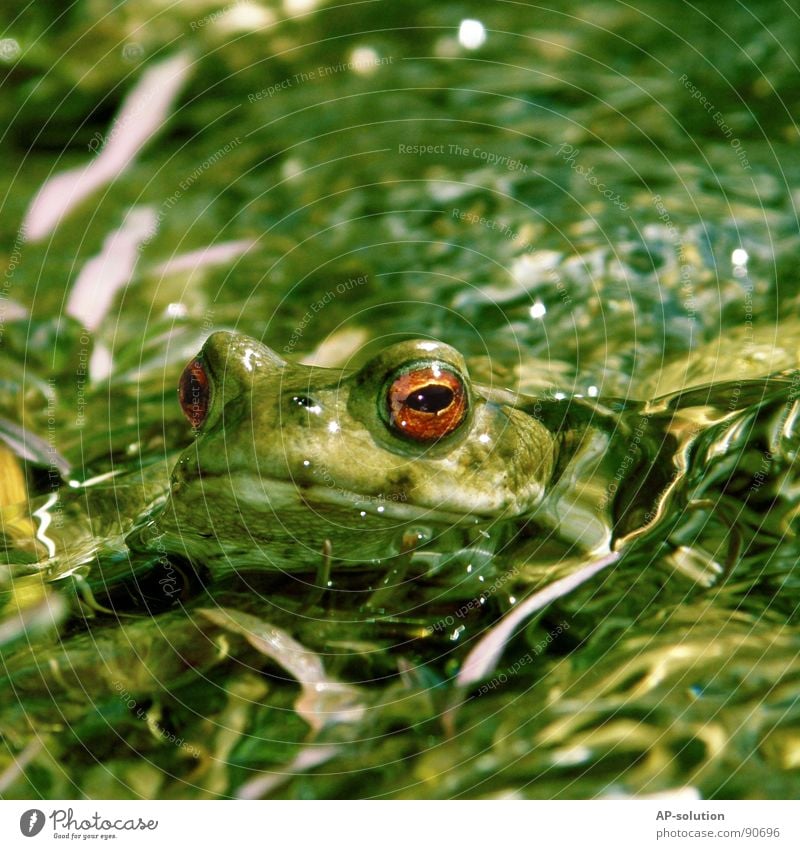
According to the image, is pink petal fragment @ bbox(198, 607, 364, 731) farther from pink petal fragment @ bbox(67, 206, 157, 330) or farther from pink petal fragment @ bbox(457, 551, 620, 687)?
pink petal fragment @ bbox(67, 206, 157, 330)

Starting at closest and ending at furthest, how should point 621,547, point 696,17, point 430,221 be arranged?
point 621,547, point 430,221, point 696,17

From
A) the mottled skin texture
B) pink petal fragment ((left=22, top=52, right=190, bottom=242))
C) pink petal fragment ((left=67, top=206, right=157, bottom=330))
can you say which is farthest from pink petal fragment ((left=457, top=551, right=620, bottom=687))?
pink petal fragment ((left=22, top=52, right=190, bottom=242))

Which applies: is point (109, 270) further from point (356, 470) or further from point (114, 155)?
point (356, 470)

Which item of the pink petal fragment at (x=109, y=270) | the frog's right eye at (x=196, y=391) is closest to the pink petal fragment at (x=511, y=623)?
the frog's right eye at (x=196, y=391)

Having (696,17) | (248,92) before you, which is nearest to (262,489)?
(248,92)

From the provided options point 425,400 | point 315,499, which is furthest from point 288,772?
point 425,400
